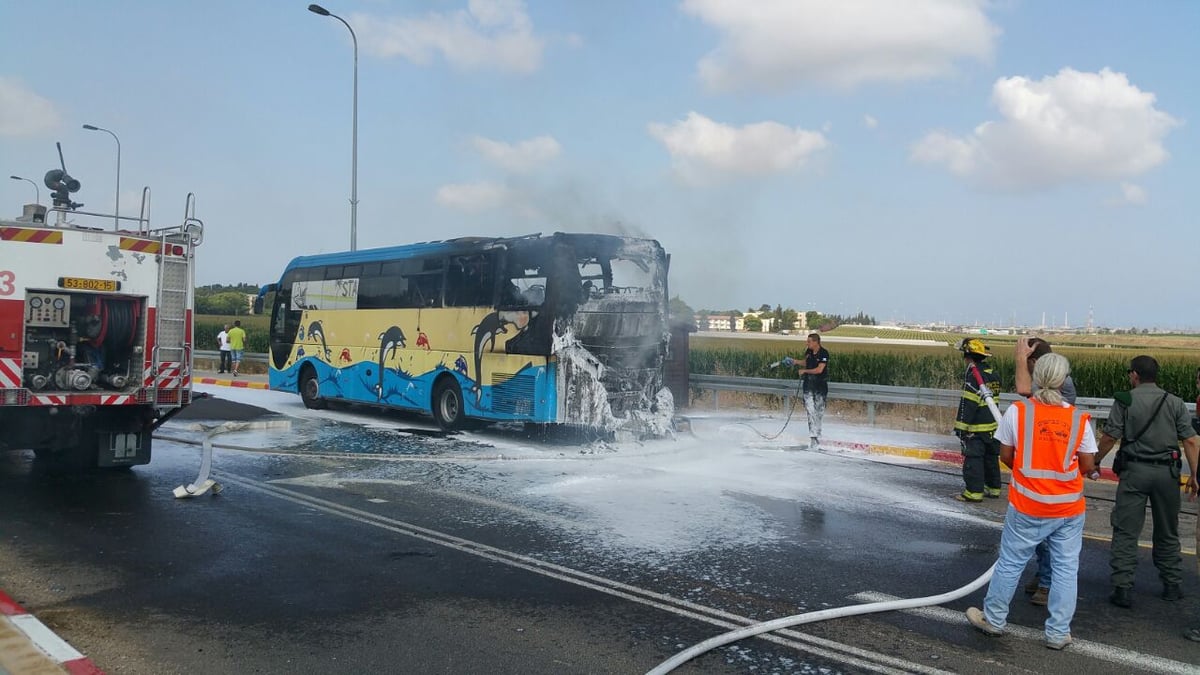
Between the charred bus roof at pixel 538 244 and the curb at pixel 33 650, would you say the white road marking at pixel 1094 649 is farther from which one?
the charred bus roof at pixel 538 244

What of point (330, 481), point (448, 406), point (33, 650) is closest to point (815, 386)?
point (448, 406)

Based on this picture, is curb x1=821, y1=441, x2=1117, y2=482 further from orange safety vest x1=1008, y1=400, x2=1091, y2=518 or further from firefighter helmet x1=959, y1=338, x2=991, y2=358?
orange safety vest x1=1008, y1=400, x2=1091, y2=518

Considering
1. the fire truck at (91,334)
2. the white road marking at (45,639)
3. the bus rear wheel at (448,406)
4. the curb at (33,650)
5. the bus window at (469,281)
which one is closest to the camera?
the curb at (33,650)

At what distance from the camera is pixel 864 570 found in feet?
22.0

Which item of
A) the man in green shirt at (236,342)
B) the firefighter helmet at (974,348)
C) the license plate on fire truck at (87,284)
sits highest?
the license plate on fire truck at (87,284)

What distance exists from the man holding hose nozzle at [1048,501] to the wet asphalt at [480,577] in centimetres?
25

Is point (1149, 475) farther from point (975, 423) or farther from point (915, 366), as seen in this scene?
point (915, 366)

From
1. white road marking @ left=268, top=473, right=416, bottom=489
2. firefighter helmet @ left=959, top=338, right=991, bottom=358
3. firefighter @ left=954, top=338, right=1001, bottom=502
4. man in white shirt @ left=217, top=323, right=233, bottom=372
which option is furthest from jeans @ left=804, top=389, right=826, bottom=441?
man in white shirt @ left=217, top=323, right=233, bottom=372

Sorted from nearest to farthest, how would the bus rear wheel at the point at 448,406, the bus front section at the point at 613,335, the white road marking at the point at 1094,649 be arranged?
the white road marking at the point at 1094,649 → the bus front section at the point at 613,335 → the bus rear wheel at the point at 448,406

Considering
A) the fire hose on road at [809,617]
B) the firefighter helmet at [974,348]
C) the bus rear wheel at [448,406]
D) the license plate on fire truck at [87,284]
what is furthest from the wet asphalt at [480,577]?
the bus rear wheel at [448,406]

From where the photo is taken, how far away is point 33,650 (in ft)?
15.4

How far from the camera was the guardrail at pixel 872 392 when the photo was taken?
1485 centimetres

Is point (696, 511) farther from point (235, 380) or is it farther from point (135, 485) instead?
point (235, 380)

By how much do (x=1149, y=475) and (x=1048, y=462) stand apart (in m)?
1.36
